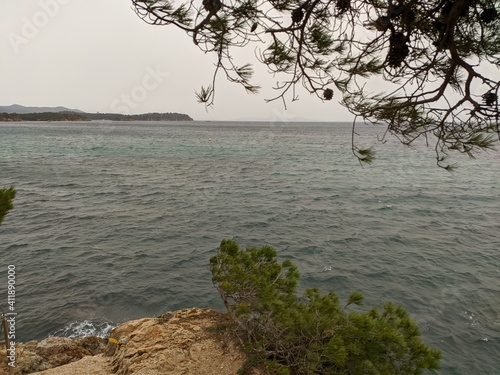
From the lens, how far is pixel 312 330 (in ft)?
12.4

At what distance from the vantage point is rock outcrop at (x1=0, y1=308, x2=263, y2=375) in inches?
162

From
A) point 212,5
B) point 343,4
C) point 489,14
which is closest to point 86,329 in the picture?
point 212,5

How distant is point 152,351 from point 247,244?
21.0ft

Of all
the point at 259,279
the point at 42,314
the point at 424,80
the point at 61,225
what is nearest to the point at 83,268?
the point at 42,314

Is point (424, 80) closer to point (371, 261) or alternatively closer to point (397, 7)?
point (397, 7)

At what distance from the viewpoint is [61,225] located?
12391 mm

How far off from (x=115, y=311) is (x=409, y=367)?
240 inches

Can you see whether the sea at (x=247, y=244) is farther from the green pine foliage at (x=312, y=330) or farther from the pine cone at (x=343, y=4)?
the green pine foliage at (x=312, y=330)

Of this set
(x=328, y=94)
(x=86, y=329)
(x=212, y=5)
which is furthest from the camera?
(x=86, y=329)

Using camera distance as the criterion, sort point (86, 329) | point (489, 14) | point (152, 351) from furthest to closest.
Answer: point (86, 329)
point (152, 351)
point (489, 14)

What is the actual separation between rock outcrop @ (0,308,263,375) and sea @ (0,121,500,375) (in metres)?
1.53

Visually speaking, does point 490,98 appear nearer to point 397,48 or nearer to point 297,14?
point 397,48

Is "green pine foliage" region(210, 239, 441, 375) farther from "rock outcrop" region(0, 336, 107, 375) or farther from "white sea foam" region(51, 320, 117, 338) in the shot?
"white sea foam" region(51, 320, 117, 338)

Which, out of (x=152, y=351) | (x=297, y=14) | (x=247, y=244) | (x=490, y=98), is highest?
(x=297, y=14)
